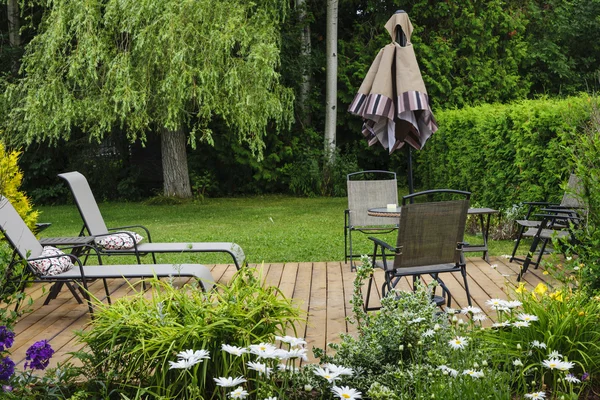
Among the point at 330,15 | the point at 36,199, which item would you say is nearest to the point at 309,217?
the point at 330,15

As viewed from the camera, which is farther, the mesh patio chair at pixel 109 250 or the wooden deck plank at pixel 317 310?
the mesh patio chair at pixel 109 250

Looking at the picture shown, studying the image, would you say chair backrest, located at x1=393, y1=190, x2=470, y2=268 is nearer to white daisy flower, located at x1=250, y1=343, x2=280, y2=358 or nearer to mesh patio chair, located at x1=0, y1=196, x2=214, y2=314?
mesh patio chair, located at x1=0, y1=196, x2=214, y2=314

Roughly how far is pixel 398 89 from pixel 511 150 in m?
3.07

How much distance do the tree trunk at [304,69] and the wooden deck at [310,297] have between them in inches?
391

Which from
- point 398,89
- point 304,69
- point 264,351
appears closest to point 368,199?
point 398,89

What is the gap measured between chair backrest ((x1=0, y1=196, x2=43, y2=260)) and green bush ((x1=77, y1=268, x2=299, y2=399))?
70.4 inches

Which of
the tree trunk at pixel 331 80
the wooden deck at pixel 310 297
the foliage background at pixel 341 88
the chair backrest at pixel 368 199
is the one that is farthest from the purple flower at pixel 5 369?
the tree trunk at pixel 331 80

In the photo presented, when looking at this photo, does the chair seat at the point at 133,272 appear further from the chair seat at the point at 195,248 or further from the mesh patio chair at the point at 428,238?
the mesh patio chair at the point at 428,238

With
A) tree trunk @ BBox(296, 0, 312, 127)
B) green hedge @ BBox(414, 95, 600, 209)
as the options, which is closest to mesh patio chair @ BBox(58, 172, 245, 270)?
green hedge @ BBox(414, 95, 600, 209)

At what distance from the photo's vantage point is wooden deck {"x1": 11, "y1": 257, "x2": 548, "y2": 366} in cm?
454

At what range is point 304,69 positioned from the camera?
16.6 meters

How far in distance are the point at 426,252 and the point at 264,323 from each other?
162cm

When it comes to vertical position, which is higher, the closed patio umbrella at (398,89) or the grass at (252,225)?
the closed patio umbrella at (398,89)

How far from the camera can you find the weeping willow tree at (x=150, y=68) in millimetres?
11688
